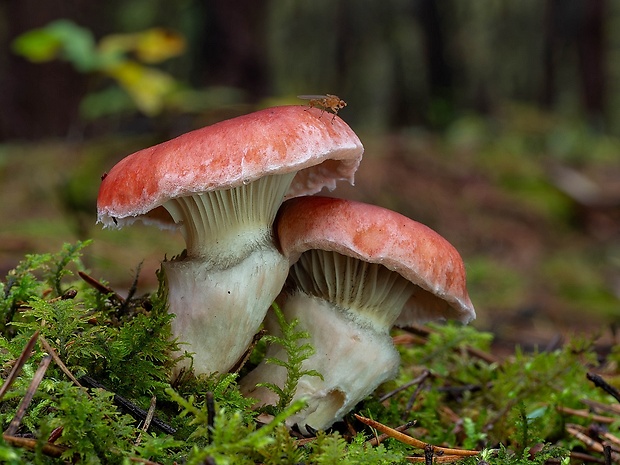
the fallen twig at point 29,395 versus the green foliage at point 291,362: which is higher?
the fallen twig at point 29,395

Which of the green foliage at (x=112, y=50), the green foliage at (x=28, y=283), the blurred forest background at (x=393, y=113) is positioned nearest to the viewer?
the green foliage at (x=28, y=283)

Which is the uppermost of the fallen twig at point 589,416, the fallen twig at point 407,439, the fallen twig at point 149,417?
the fallen twig at point 149,417

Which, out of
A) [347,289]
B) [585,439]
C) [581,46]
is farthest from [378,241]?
[581,46]

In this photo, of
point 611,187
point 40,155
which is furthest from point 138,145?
point 611,187

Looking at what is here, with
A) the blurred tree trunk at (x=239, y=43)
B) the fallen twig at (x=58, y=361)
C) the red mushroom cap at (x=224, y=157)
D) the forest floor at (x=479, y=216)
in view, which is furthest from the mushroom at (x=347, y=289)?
the blurred tree trunk at (x=239, y=43)

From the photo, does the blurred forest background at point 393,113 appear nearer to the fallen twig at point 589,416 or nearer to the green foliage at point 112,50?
the green foliage at point 112,50

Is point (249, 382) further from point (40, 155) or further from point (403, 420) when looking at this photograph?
point (40, 155)
